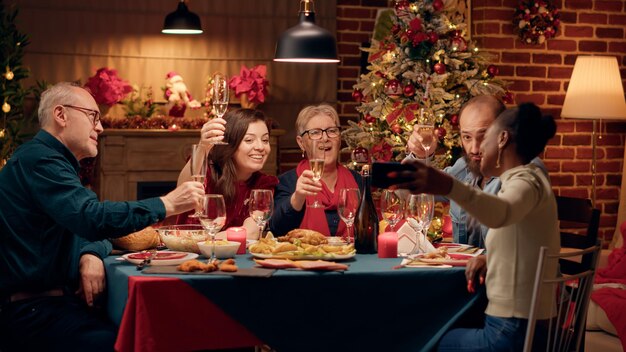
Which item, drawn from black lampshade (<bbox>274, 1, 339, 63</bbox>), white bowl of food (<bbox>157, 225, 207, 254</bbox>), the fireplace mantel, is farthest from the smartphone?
the fireplace mantel

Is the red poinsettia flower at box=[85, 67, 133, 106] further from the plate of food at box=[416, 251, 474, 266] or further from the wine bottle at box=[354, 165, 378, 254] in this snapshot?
the plate of food at box=[416, 251, 474, 266]

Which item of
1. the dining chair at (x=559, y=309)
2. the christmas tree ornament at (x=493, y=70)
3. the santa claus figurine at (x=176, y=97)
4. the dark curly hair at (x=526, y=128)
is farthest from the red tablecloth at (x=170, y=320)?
the santa claus figurine at (x=176, y=97)

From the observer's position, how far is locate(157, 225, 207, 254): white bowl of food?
340cm

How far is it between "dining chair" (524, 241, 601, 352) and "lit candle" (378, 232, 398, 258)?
1.96 feet

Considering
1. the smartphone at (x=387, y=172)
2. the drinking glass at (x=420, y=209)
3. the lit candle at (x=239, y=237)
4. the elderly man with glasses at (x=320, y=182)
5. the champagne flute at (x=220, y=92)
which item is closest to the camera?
the smartphone at (x=387, y=172)

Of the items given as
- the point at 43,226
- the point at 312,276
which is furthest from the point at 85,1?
the point at 312,276

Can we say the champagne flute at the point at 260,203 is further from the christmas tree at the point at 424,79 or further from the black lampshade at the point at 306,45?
the christmas tree at the point at 424,79

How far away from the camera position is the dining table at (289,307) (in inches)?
113

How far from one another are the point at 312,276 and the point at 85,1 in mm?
4732

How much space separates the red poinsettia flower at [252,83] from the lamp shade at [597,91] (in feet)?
7.49

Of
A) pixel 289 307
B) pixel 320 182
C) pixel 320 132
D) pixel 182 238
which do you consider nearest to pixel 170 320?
pixel 289 307

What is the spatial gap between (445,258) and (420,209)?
20 centimetres

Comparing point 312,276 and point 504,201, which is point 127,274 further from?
point 504,201

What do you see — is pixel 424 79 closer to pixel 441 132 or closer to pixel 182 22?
pixel 441 132
